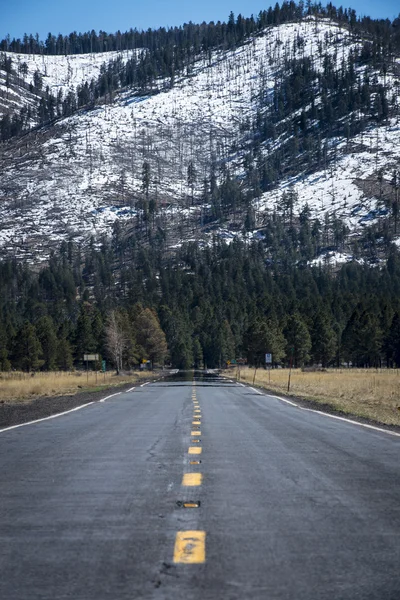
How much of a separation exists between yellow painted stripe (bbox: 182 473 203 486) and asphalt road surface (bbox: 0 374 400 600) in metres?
0.04

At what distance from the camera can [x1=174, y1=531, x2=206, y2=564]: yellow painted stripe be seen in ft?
18.7

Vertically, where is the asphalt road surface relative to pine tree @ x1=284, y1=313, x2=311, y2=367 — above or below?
below

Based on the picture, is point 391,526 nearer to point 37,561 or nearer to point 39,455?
point 37,561

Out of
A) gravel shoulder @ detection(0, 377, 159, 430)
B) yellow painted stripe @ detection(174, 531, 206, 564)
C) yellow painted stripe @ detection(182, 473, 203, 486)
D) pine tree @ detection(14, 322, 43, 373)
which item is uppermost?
pine tree @ detection(14, 322, 43, 373)

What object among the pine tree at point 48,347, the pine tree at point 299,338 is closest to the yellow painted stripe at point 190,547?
the pine tree at point 48,347

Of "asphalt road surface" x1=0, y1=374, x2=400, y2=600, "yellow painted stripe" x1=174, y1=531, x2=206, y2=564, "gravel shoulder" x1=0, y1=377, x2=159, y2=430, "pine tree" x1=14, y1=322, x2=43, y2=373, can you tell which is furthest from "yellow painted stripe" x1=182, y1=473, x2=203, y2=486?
"pine tree" x1=14, y1=322, x2=43, y2=373

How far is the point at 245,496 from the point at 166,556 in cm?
265

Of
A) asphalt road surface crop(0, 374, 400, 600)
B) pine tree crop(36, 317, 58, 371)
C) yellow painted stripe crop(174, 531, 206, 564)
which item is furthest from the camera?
pine tree crop(36, 317, 58, 371)

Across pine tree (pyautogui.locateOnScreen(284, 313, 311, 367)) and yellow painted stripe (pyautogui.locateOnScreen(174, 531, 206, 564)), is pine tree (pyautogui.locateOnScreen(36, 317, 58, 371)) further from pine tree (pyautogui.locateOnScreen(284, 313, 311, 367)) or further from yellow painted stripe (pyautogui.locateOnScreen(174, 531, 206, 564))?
yellow painted stripe (pyautogui.locateOnScreen(174, 531, 206, 564))

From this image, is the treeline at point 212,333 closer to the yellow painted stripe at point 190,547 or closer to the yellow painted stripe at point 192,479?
the yellow painted stripe at point 192,479

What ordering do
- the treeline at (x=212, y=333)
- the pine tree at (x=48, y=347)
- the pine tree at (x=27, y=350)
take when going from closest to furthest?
the pine tree at (x=27, y=350) → the pine tree at (x=48, y=347) → the treeline at (x=212, y=333)

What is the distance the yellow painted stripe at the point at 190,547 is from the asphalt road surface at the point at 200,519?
1cm

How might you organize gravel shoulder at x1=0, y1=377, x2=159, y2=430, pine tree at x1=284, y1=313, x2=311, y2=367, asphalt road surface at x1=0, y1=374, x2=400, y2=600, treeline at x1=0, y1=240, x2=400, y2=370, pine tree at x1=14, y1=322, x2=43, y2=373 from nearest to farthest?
asphalt road surface at x1=0, y1=374, x2=400, y2=600, gravel shoulder at x1=0, y1=377, x2=159, y2=430, pine tree at x1=14, y1=322, x2=43, y2=373, treeline at x1=0, y1=240, x2=400, y2=370, pine tree at x1=284, y1=313, x2=311, y2=367

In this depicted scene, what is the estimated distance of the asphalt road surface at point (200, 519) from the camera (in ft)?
17.0
